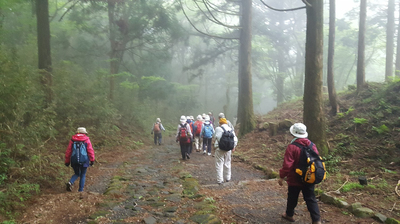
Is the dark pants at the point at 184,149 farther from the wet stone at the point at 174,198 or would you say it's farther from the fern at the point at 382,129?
the fern at the point at 382,129

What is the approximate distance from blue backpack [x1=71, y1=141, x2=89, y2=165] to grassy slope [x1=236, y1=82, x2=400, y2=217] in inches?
216

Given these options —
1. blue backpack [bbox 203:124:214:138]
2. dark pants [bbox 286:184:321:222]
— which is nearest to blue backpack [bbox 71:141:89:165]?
dark pants [bbox 286:184:321:222]

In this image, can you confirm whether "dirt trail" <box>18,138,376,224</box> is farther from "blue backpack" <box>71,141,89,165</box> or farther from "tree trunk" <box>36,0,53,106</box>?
"tree trunk" <box>36,0,53,106</box>

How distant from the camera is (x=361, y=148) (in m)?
7.74

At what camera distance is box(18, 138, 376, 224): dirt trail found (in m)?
4.29

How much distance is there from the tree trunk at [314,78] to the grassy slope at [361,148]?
902mm

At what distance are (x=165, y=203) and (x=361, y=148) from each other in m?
6.24

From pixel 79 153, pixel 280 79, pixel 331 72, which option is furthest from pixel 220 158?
pixel 280 79

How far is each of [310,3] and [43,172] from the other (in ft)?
29.7

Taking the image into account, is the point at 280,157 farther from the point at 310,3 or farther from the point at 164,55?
the point at 164,55

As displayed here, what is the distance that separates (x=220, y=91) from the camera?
5141 centimetres

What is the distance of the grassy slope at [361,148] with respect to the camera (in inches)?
206

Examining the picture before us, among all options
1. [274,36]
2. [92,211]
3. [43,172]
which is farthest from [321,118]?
[274,36]

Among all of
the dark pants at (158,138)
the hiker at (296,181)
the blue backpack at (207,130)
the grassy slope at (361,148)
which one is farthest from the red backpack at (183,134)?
the hiker at (296,181)
